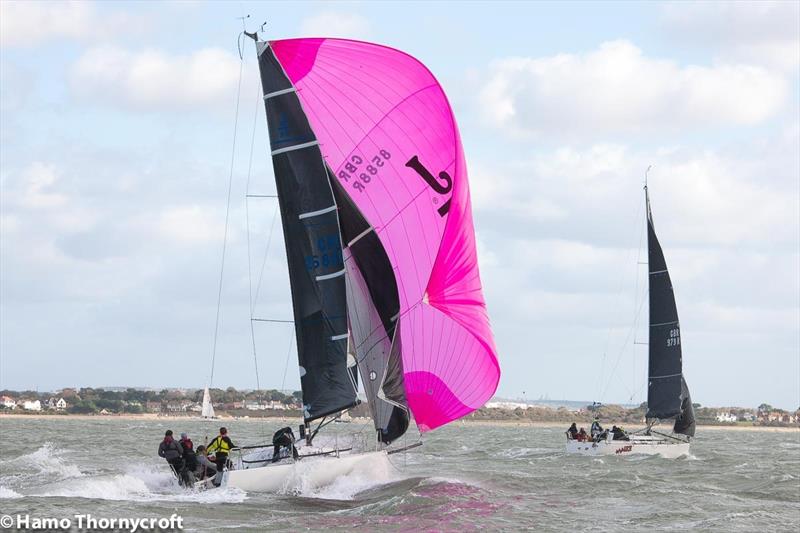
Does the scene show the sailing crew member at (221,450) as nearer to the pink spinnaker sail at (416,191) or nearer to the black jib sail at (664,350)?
the pink spinnaker sail at (416,191)

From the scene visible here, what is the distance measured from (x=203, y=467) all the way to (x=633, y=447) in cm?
2194

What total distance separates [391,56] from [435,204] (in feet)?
9.55

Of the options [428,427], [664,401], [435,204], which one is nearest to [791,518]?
[428,427]

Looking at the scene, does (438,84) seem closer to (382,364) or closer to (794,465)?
(382,364)

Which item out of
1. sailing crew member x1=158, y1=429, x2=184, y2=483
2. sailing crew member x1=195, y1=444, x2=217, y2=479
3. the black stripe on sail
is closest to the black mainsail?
sailing crew member x1=195, y1=444, x2=217, y2=479

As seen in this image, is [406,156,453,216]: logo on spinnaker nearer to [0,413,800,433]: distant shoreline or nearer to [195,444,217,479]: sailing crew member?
[195,444,217,479]: sailing crew member

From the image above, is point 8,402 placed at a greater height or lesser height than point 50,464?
greater

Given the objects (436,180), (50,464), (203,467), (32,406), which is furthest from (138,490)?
(32,406)

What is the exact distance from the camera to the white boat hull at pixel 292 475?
67.5 ft

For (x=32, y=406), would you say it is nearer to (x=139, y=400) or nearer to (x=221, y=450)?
(x=139, y=400)

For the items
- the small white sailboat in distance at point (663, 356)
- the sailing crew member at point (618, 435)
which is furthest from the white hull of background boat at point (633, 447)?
the small white sailboat in distance at point (663, 356)

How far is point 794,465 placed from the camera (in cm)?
3831

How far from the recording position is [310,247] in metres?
21.7

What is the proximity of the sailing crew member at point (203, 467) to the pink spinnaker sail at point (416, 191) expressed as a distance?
14.1ft
